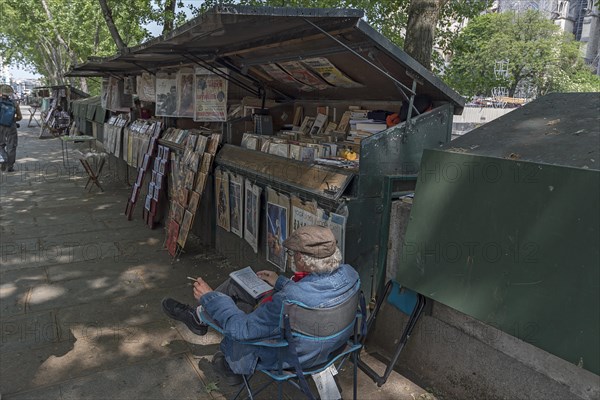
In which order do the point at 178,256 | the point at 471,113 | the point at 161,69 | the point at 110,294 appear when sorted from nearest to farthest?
1. the point at 110,294
2. the point at 178,256
3. the point at 161,69
4. the point at 471,113

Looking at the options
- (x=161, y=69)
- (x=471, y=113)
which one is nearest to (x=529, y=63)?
(x=471, y=113)

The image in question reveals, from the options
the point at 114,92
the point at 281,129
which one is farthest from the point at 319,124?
the point at 114,92

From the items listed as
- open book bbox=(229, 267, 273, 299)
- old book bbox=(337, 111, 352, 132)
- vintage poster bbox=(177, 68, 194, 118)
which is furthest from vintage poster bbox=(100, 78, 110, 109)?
open book bbox=(229, 267, 273, 299)

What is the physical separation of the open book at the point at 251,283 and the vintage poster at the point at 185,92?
3884 mm

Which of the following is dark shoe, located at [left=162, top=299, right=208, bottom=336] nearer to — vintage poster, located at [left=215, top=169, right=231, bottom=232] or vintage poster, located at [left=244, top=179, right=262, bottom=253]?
vintage poster, located at [left=244, top=179, right=262, bottom=253]

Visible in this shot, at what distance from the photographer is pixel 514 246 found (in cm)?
242

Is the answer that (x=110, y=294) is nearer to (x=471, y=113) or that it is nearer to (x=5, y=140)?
(x=5, y=140)

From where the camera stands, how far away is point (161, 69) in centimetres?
750

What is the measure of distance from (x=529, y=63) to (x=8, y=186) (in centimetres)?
4110

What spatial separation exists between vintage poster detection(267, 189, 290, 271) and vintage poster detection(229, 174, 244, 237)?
0.70 meters

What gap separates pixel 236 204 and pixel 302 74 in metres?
1.63

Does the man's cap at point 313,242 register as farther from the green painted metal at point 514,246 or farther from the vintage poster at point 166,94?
the vintage poster at point 166,94

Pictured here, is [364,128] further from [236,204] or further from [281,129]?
[281,129]

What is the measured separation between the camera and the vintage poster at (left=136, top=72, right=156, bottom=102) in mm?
8045
